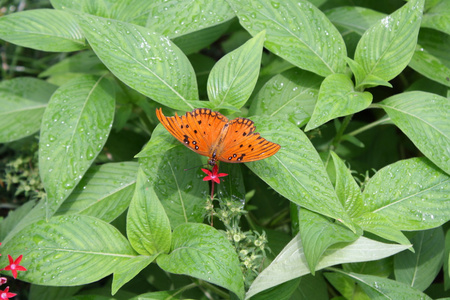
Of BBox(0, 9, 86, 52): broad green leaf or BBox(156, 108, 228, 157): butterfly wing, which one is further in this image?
BBox(0, 9, 86, 52): broad green leaf

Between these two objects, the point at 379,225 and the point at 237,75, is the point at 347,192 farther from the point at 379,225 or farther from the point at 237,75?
the point at 237,75

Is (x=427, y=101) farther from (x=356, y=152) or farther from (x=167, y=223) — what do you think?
(x=167, y=223)

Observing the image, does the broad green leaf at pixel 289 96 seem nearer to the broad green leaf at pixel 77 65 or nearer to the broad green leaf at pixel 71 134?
the broad green leaf at pixel 71 134

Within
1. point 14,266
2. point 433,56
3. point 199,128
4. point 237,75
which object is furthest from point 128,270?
point 433,56

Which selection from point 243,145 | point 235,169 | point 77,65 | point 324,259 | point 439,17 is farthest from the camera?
point 77,65

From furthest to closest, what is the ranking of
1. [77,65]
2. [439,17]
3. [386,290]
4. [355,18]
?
[77,65]
[355,18]
[439,17]
[386,290]

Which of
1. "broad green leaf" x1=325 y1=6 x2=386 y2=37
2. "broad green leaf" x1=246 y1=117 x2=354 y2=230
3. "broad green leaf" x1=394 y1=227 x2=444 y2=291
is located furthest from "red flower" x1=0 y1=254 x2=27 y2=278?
"broad green leaf" x1=325 y1=6 x2=386 y2=37

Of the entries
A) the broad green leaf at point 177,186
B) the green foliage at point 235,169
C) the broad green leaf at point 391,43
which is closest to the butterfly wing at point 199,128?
the green foliage at point 235,169

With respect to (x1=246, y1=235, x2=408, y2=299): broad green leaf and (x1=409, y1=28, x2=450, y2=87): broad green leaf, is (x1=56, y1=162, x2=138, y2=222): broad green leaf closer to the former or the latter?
(x1=246, y1=235, x2=408, y2=299): broad green leaf
